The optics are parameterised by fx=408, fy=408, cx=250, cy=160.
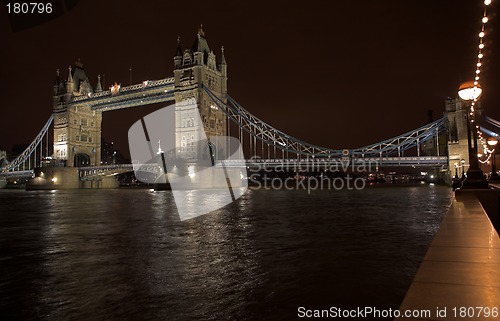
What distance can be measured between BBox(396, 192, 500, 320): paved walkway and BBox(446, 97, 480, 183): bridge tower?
42.4 meters

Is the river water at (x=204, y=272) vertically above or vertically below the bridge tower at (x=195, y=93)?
below

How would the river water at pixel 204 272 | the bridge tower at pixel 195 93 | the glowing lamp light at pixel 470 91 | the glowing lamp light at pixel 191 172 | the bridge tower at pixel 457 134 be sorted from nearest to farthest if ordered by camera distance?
1. the river water at pixel 204 272
2. the glowing lamp light at pixel 470 91
3. the bridge tower at pixel 457 134
4. the glowing lamp light at pixel 191 172
5. the bridge tower at pixel 195 93

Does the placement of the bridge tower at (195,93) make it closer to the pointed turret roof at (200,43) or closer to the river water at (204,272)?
the pointed turret roof at (200,43)

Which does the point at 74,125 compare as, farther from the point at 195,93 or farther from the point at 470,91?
the point at 470,91

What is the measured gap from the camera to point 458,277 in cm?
283

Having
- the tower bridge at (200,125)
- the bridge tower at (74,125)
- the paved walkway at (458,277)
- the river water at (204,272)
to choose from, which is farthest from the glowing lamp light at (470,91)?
the bridge tower at (74,125)

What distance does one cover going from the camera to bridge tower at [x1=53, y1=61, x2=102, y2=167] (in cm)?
6550

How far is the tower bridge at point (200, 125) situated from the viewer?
47188 millimetres

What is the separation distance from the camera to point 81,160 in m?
69.6

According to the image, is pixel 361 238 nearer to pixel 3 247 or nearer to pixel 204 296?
pixel 204 296

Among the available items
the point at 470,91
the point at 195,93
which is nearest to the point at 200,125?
the point at 195,93


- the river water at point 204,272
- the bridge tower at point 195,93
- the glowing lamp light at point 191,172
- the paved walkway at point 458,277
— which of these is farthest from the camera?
the bridge tower at point 195,93

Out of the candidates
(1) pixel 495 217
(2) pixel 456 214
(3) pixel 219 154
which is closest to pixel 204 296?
(2) pixel 456 214

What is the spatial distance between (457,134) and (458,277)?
160 ft
